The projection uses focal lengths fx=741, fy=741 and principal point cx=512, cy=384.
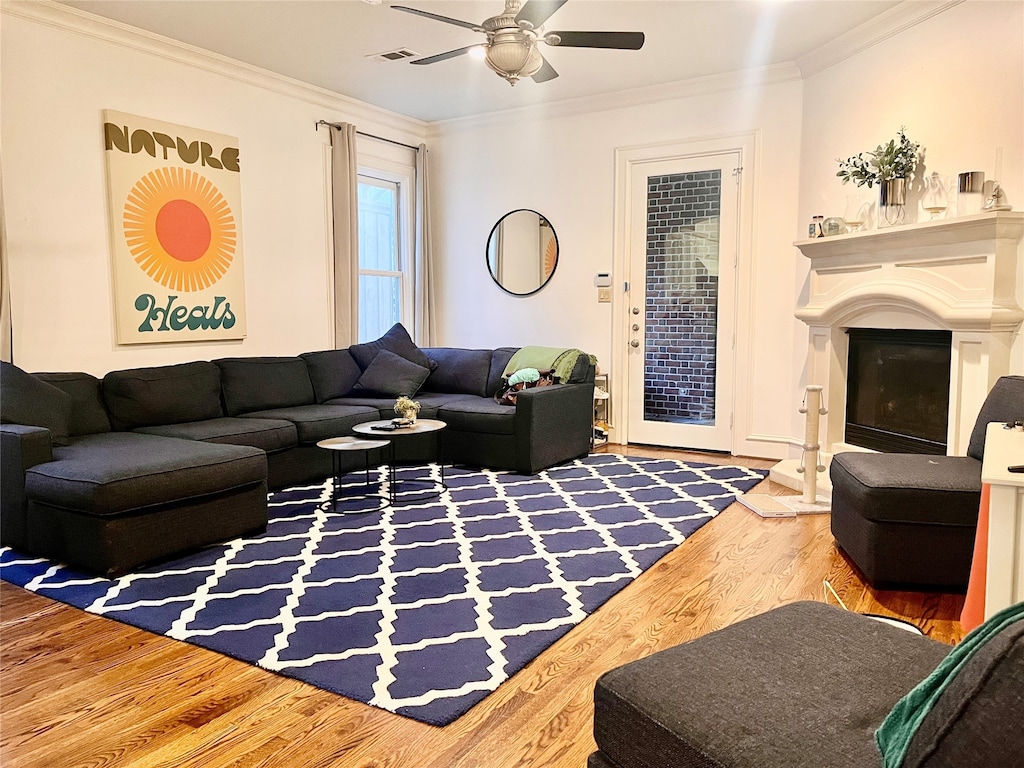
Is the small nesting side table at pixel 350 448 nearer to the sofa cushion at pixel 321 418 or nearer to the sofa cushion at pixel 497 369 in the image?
the sofa cushion at pixel 321 418

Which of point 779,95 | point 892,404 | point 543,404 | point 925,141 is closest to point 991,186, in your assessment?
point 925,141

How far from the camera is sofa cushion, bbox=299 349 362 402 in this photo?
5297 mm

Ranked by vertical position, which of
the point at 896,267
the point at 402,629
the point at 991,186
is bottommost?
the point at 402,629

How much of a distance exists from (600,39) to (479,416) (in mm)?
2481

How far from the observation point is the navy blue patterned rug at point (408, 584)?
2326 mm

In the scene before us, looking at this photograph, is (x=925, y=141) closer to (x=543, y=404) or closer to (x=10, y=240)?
(x=543, y=404)

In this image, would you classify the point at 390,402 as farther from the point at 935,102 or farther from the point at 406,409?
the point at 935,102

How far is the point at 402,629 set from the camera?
2.58 meters

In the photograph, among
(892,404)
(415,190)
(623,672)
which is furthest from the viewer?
(415,190)

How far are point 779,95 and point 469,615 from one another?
4316 mm

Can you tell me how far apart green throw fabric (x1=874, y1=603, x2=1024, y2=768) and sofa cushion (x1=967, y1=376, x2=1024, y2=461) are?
8.52ft

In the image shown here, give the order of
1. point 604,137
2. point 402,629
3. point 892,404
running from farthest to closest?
point 604,137
point 892,404
point 402,629

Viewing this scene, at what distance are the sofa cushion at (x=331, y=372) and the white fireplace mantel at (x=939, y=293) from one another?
3.25 metres

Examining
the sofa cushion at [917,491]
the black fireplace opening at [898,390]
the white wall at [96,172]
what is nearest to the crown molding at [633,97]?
the white wall at [96,172]
